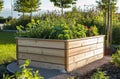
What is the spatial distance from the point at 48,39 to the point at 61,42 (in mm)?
331

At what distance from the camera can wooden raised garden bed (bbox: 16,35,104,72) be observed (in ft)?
16.9

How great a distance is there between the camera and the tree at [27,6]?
25219 millimetres

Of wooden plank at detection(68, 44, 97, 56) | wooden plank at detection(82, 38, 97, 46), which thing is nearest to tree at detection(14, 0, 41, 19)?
wooden plank at detection(82, 38, 97, 46)

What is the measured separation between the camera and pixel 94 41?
627 centimetres

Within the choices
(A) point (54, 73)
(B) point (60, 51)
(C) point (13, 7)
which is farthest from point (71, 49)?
(C) point (13, 7)

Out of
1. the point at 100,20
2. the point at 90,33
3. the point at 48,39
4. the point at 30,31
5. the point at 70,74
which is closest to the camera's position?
the point at 70,74

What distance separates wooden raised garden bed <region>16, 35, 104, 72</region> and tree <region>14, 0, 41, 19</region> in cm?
1955

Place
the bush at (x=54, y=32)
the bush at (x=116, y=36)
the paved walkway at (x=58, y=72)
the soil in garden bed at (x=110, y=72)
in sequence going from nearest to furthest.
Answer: the soil in garden bed at (x=110, y=72) < the paved walkway at (x=58, y=72) < the bush at (x=54, y=32) < the bush at (x=116, y=36)

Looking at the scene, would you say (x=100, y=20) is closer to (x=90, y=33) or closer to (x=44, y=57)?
(x=90, y=33)

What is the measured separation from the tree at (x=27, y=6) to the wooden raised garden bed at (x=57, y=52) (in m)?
19.6

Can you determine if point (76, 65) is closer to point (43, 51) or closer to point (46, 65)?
point (46, 65)

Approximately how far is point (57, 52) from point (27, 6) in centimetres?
2061

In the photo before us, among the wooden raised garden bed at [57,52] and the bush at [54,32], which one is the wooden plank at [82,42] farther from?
the bush at [54,32]

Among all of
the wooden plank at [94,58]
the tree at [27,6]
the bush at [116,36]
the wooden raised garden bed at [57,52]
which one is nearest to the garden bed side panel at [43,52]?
the wooden raised garden bed at [57,52]
